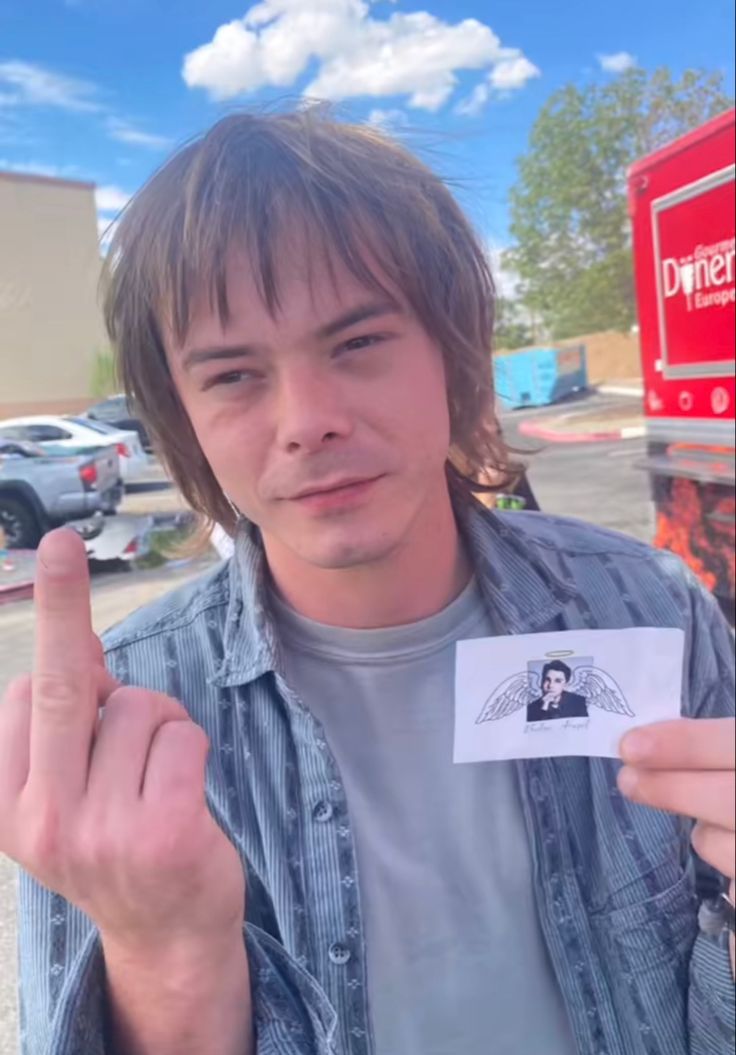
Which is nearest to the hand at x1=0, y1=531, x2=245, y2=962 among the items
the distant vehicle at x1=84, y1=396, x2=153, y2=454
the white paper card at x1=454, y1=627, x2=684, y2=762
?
the white paper card at x1=454, y1=627, x2=684, y2=762

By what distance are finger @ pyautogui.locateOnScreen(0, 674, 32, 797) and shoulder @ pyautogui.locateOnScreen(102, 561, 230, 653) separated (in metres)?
0.39

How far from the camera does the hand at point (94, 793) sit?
0.64 metres

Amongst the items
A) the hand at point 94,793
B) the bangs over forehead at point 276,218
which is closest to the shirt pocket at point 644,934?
the hand at point 94,793

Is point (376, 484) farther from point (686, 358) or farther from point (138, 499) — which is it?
point (686, 358)

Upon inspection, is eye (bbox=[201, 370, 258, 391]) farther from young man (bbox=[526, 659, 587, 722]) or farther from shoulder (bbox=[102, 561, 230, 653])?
young man (bbox=[526, 659, 587, 722])

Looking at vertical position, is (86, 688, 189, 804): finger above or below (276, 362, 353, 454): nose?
below

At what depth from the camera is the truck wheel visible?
1.17 m

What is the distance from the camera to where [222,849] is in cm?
68

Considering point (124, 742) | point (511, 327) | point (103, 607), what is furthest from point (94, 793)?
point (511, 327)

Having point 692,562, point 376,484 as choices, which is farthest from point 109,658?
point 692,562

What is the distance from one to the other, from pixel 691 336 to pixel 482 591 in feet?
9.20

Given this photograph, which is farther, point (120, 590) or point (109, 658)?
point (120, 590)

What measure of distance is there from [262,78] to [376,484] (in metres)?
0.47

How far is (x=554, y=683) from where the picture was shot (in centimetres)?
82
